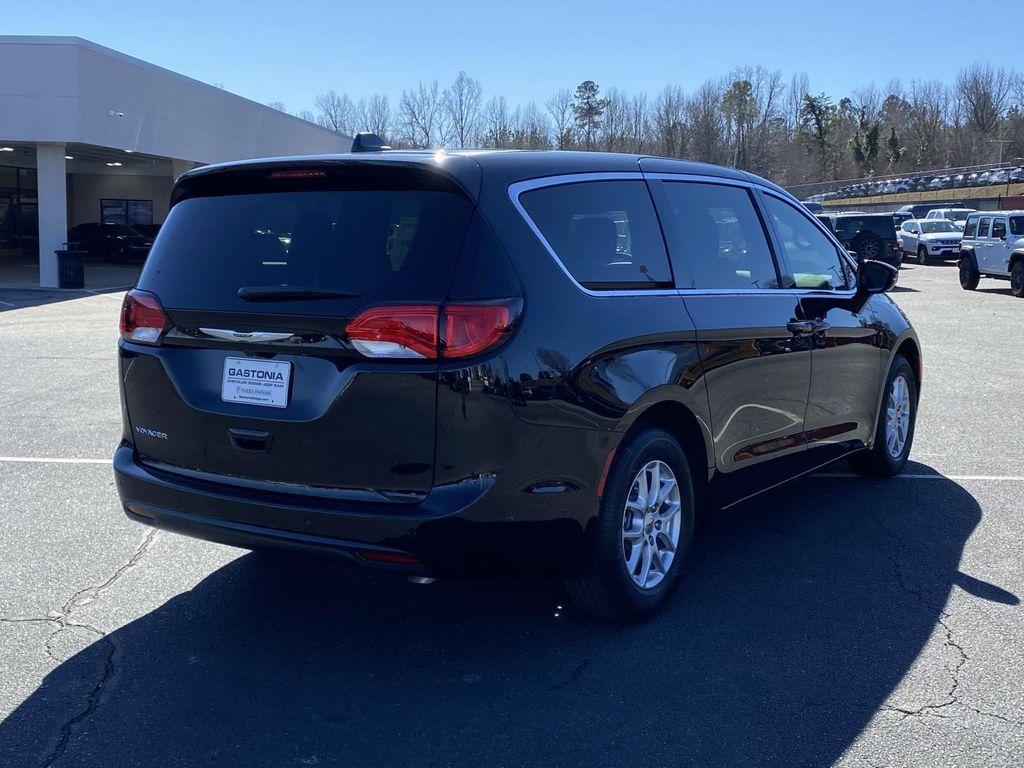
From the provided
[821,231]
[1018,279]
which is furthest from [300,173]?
[1018,279]

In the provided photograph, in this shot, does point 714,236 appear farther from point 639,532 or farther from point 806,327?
point 639,532

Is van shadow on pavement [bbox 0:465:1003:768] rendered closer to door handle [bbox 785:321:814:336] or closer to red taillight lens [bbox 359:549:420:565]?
red taillight lens [bbox 359:549:420:565]

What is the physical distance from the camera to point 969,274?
83.4 feet

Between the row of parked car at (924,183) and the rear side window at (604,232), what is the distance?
6863 cm

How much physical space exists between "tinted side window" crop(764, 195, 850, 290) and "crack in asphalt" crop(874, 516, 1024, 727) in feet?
4.89

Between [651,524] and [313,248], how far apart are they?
1.78 m

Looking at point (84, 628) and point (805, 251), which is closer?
point (84, 628)

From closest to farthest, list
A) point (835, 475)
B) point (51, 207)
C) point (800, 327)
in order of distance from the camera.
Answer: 1. point (800, 327)
2. point (835, 475)
3. point (51, 207)

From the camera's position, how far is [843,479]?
6.82 metres

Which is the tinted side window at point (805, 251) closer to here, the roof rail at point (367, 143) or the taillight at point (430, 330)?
the roof rail at point (367, 143)

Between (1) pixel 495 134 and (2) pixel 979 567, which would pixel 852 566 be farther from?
(1) pixel 495 134

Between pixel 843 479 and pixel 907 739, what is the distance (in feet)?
11.7

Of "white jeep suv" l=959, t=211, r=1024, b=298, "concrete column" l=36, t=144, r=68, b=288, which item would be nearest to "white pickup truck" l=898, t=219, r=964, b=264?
"white jeep suv" l=959, t=211, r=1024, b=298

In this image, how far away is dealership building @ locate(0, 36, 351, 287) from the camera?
80.3ft
